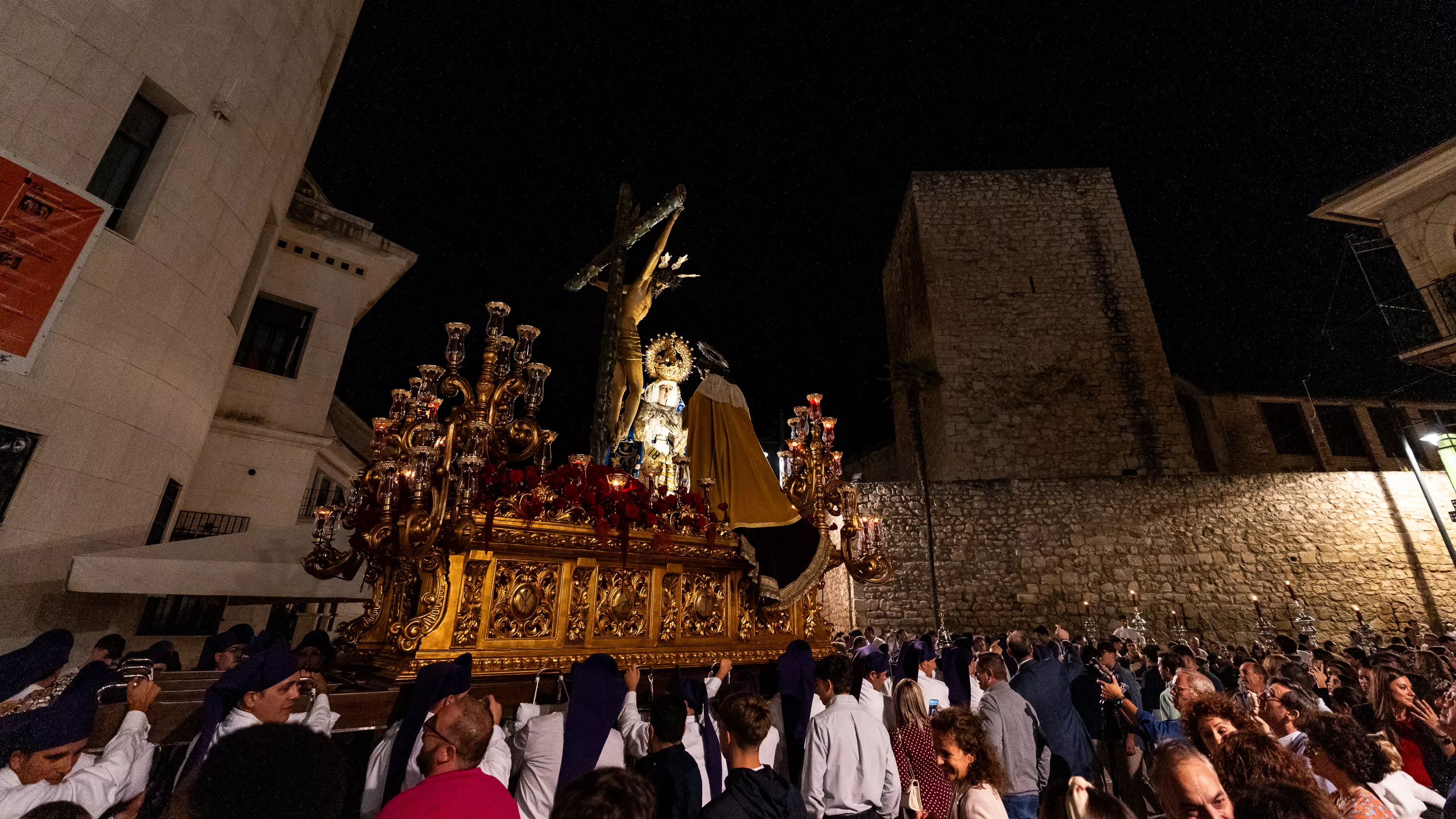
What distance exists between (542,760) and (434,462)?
2.09 meters

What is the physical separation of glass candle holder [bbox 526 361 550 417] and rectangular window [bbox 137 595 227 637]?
836 cm

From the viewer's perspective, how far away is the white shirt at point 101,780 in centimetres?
225

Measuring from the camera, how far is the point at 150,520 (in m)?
8.18

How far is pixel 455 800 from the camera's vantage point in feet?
6.95

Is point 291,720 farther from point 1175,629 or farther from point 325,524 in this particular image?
point 1175,629

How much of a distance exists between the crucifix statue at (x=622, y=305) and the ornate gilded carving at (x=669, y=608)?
6.76ft

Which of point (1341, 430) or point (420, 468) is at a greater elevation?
point (1341, 430)

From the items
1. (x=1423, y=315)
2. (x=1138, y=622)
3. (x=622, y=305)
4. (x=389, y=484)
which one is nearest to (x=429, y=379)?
(x=389, y=484)

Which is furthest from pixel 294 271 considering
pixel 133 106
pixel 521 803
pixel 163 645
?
pixel 521 803

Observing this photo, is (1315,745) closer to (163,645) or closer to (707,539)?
(707,539)

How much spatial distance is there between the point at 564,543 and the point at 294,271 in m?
12.5

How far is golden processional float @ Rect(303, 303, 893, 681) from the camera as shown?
3955 mm

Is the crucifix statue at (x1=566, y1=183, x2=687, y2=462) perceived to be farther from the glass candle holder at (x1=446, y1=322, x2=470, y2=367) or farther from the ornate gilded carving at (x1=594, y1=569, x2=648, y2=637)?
the glass candle holder at (x1=446, y1=322, x2=470, y2=367)

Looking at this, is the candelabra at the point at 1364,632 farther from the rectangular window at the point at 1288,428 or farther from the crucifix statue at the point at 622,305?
the crucifix statue at the point at 622,305
